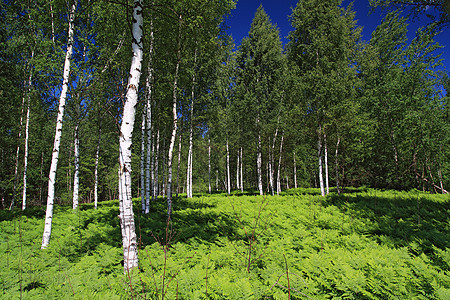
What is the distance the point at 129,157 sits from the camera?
3.78 m

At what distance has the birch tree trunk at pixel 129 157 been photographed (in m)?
3.50

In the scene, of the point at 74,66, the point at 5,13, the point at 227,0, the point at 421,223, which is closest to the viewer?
the point at 421,223

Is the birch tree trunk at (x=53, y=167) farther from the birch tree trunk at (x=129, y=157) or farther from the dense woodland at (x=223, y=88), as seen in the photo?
the birch tree trunk at (x=129, y=157)

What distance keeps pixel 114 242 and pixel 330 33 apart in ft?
62.5

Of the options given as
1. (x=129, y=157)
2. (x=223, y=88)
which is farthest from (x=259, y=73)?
(x=129, y=157)

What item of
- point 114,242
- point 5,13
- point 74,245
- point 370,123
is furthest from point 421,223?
point 5,13

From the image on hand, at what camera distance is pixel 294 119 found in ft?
59.4

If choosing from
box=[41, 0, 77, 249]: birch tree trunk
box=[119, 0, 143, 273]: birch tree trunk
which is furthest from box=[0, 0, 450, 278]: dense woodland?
box=[119, 0, 143, 273]: birch tree trunk

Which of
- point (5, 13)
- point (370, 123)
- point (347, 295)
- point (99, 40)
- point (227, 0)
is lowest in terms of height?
point (347, 295)

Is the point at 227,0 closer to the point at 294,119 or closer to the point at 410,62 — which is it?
the point at 294,119

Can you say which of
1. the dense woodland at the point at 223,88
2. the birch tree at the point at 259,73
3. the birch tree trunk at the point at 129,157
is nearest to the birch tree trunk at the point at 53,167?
the dense woodland at the point at 223,88

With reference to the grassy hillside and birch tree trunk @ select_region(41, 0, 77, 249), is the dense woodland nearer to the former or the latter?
birch tree trunk @ select_region(41, 0, 77, 249)

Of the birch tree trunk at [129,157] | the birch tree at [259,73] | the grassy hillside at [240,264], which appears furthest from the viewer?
the birch tree at [259,73]

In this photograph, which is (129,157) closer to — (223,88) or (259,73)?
(223,88)
